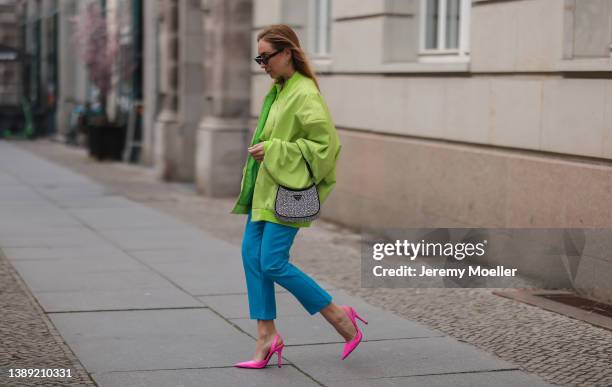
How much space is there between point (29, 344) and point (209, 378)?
4.32ft

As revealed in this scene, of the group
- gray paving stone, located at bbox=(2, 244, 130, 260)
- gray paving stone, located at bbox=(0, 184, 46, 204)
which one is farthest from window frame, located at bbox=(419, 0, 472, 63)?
gray paving stone, located at bbox=(0, 184, 46, 204)

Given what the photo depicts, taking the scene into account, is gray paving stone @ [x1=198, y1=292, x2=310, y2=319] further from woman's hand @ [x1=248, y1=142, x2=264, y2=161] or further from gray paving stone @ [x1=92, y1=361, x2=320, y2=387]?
woman's hand @ [x1=248, y1=142, x2=264, y2=161]

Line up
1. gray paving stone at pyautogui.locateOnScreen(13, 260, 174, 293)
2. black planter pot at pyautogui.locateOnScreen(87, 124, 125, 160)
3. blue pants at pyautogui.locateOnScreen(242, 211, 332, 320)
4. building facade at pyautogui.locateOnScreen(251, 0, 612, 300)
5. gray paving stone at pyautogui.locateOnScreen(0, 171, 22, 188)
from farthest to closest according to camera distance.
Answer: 1. black planter pot at pyautogui.locateOnScreen(87, 124, 125, 160)
2. gray paving stone at pyautogui.locateOnScreen(0, 171, 22, 188)
3. gray paving stone at pyautogui.locateOnScreen(13, 260, 174, 293)
4. building facade at pyautogui.locateOnScreen(251, 0, 612, 300)
5. blue pants at pyautogui.locateOnScreen(242, 211, 332, 320)

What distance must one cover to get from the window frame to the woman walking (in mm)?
4830

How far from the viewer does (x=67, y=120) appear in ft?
105

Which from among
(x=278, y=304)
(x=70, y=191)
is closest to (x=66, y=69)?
(x=70, y=191)

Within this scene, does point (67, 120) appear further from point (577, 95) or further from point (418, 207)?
point (577, 95)

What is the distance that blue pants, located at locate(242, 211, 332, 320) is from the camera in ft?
19.4

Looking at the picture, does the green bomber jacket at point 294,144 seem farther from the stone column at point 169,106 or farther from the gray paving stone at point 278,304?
the stone column at point 169,106

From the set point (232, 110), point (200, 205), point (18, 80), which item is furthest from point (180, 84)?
point (18, 80)

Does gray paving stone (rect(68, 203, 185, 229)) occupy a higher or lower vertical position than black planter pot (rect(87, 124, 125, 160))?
lower

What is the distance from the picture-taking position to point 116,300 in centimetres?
808

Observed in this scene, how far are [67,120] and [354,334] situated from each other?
87.9 feet

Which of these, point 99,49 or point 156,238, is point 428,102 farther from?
point 99,49
